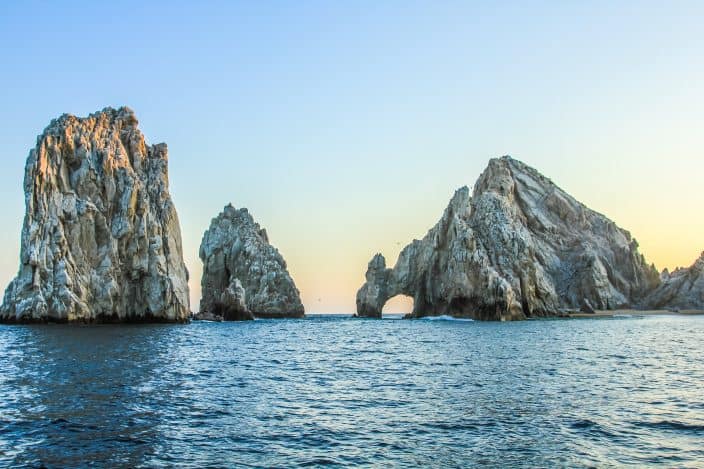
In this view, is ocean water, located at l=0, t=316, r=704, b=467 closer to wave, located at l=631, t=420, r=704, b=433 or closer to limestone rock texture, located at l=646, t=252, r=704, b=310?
wave, located at l=631, t=420, r=704, b=433

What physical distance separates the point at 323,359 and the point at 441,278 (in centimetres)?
8905

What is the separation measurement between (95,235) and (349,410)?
74.2 m

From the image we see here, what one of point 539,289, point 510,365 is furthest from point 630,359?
point 539,289

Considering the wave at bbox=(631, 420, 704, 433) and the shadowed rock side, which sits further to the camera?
the shadowed rock side

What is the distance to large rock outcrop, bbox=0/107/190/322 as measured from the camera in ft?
259

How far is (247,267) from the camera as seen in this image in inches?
5728

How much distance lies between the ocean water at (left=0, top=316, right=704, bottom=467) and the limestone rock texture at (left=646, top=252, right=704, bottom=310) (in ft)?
398

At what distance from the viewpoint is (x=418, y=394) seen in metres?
26.7

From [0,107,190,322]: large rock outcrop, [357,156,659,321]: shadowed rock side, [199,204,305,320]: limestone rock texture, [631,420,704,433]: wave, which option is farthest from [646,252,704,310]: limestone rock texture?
[631,420,704,433]: wave

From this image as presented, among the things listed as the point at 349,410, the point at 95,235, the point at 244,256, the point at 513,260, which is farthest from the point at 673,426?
the point at 244,256

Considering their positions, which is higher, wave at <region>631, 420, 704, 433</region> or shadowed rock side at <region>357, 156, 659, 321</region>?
shadowed rock side at <region>357, 156, 659, 321</region>

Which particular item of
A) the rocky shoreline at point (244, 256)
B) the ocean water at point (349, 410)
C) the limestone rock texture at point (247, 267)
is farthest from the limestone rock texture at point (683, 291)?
the ocean water at point (349, 410)

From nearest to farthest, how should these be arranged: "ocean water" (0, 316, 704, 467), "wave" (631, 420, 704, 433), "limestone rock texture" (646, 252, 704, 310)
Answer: "ocean water" (0, 316, 704, 467) < "wave" (631, 420, 704, 433) < "limestone rock texture" (646, 252, 704, 310)

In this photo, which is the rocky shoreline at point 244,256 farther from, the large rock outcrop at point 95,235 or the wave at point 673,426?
the wave at point 673,426
